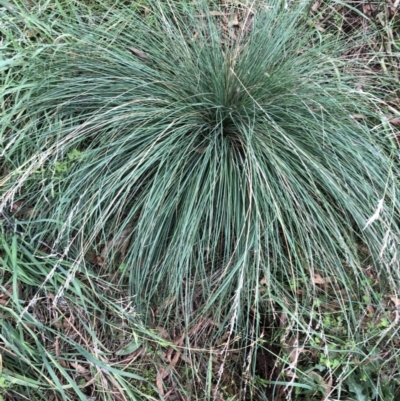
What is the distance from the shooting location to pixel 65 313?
5.39 ft

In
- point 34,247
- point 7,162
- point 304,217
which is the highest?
point 304,217

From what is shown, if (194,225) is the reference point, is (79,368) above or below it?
below

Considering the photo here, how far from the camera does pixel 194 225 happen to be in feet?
5.31

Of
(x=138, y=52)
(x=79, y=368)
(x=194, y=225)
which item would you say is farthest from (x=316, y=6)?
(x=79, y=368)

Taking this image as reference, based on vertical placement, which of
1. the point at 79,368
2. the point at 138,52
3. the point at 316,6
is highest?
the point at 316,6

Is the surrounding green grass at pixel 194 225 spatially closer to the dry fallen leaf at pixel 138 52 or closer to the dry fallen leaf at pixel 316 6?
the dry fallen leaf at pixel 138 52

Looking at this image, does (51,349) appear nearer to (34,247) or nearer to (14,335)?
(14,335)

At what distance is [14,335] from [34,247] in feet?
1.03

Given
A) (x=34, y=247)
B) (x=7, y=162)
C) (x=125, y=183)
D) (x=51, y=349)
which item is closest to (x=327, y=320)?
(x=125, y=183)

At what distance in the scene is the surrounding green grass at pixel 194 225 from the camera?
1579mm

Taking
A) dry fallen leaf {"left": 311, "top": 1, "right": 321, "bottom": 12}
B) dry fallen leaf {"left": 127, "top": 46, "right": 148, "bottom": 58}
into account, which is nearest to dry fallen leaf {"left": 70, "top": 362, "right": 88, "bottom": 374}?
dry fallen leaf {"left": 127, "top": 46, "right": 148, "bottom": 58}

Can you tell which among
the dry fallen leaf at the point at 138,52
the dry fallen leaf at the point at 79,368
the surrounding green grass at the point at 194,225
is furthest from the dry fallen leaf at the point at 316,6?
the dry fallen leaf at the point at 79,368

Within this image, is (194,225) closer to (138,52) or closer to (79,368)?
(79,368)

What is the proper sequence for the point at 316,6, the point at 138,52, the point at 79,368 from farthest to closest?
1. the point at 316,6
2. the point at 138,52
3. the point at 79,368
